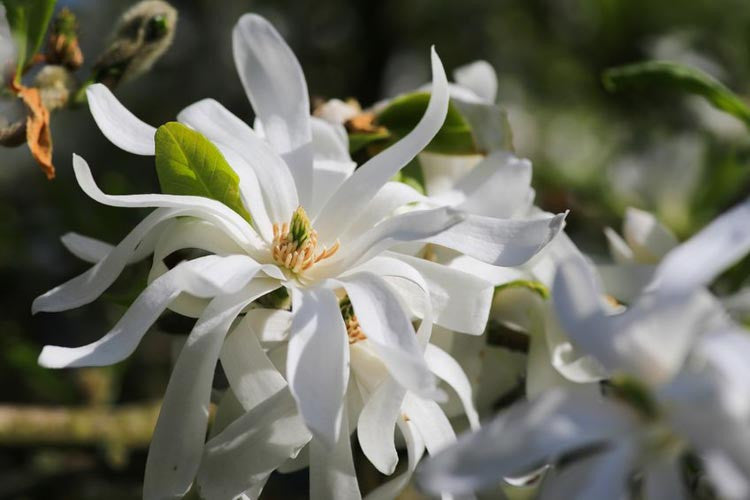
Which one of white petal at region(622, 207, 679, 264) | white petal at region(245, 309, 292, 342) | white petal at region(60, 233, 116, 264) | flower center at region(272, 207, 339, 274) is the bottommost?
white petal at region(622, 207, 679, 264)

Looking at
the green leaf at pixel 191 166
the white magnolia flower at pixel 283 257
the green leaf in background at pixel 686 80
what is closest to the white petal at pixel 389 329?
the white magnolia flower at pixel 283 257

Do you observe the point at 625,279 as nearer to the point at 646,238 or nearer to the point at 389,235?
the point at 646,238

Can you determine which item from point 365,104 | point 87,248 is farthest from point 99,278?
point 365,104

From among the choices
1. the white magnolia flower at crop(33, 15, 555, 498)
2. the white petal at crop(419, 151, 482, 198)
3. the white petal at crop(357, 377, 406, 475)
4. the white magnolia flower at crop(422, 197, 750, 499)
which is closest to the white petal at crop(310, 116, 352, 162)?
the white magnolia flower at crop(33, 15, 555, 498)

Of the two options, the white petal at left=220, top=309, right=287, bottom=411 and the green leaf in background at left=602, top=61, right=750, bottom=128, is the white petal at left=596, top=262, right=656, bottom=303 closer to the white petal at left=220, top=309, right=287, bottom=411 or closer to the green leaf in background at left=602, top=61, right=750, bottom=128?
the green leaf in background at left=602, top=61, right=750, bottom=128

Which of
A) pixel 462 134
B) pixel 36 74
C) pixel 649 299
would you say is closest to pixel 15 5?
pixel 36 74

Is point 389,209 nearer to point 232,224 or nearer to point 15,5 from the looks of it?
point 232,224

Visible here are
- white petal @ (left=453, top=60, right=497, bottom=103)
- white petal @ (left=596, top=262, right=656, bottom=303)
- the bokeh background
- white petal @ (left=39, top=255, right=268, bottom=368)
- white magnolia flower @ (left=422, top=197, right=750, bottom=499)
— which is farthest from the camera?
the bokeh background
